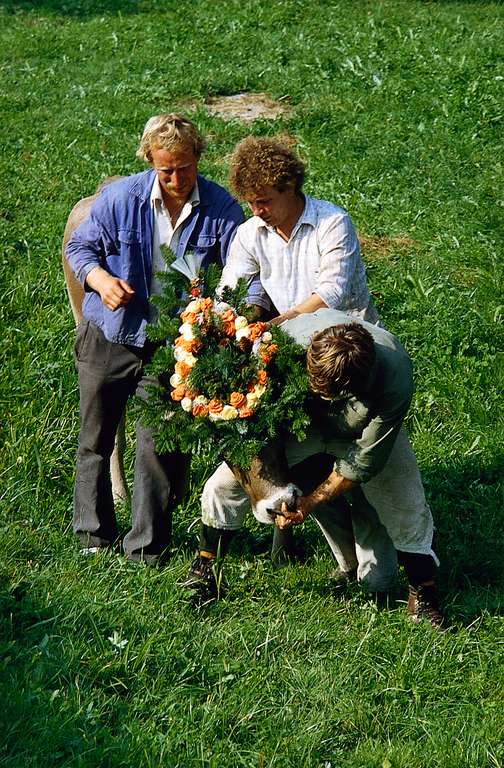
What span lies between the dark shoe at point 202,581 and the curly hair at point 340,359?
145 centimetres

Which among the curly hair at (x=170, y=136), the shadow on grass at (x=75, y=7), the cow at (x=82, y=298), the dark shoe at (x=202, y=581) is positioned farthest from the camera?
→ the shadow on grass at (x=75, y=7)

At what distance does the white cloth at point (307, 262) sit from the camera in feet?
16.3

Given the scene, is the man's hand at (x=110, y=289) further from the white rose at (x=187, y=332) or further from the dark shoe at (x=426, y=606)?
the dark shoe at (x=426, y=606)

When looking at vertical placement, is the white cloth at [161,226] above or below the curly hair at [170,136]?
below

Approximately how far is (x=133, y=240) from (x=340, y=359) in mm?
1509

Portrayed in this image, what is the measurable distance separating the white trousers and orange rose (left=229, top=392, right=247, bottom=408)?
0.45 m

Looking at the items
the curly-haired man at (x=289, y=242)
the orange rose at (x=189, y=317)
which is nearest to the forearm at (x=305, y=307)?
the curly-haired man at (x=289, y=242)

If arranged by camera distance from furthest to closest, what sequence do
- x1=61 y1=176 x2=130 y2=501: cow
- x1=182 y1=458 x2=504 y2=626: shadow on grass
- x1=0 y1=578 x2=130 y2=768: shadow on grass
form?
1. x1=61 y1=176 x2=130 y2=501: cow
2. x1=182 y1=458 x2=504 y2=626: shadow on grass
3. x1=0 y1=578 x2=130 y2=768: shadow on grass

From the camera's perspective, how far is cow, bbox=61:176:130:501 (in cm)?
616

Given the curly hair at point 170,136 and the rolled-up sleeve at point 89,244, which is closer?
the curly hair at point 170,136

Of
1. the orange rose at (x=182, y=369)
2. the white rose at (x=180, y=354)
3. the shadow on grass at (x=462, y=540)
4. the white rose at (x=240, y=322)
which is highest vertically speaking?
the white rose at (x=240, y=322)

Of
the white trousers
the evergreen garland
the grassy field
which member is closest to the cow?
the grassy field

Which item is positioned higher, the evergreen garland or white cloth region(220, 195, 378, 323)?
white cloth region(220, 195, 378, 323)

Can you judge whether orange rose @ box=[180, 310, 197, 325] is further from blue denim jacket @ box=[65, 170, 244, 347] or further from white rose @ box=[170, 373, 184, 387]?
blue denim jacket @ box=[65, 170, 244, 347]
